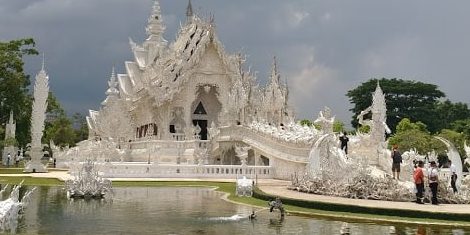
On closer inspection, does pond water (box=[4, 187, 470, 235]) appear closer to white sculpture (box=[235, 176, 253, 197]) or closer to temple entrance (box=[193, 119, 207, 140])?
white sculpture (box=[235, 176, 253, 197])

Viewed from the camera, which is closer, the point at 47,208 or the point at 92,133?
the point at 47,208

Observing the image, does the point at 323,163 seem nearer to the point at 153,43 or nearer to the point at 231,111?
the point at 231,111

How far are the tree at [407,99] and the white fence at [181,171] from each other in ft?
132

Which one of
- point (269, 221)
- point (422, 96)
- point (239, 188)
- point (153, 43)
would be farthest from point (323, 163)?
point (422, 96)

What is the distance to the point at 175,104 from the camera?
42.1 meters

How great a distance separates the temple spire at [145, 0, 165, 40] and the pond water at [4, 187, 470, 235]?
3580 cm

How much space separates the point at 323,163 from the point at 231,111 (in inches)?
638

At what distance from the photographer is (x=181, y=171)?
98.6 ft

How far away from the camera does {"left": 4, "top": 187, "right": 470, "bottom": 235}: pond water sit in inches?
463

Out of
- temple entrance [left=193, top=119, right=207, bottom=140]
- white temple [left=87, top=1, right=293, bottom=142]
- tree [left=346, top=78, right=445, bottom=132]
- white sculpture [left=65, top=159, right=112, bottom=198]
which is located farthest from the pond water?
tree [left=346, top=78, right=445, bottom=132]

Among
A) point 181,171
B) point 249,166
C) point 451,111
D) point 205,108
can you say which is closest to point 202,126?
point 205,108

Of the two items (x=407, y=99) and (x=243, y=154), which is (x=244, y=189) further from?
(x=407, y=99)

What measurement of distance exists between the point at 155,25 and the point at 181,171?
25.8 meters

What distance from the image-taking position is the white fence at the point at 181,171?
29.3 meters
